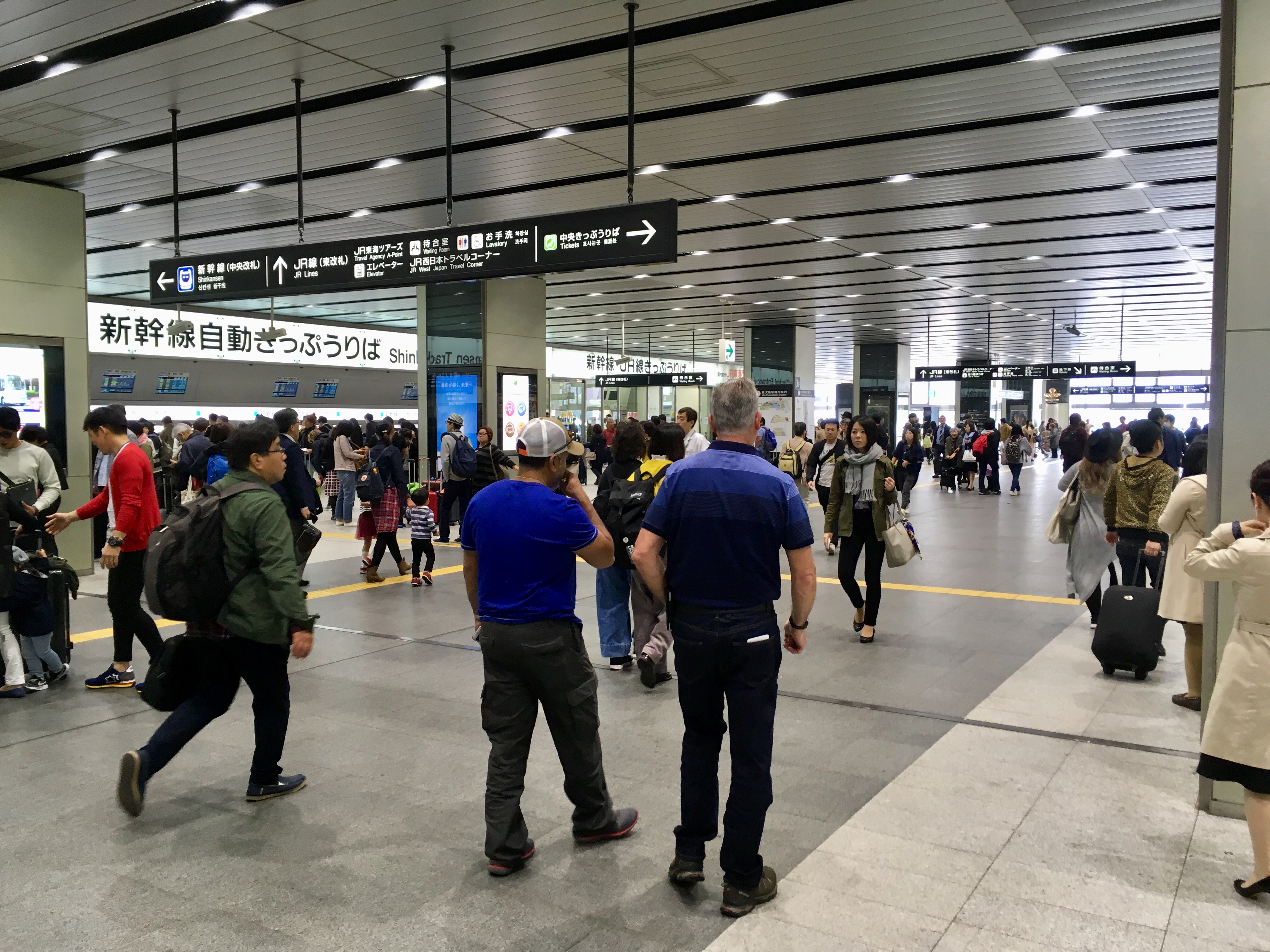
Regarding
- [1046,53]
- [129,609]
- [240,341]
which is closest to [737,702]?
[129,609]

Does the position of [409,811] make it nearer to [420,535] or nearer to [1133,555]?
[1133,555]

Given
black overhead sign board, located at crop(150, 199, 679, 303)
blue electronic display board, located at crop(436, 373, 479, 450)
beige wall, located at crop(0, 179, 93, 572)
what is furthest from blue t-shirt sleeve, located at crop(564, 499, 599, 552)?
blue electronic display board, located at crop(436, 373, 479, 450)

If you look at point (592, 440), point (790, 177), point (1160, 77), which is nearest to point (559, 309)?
point (592, 440)

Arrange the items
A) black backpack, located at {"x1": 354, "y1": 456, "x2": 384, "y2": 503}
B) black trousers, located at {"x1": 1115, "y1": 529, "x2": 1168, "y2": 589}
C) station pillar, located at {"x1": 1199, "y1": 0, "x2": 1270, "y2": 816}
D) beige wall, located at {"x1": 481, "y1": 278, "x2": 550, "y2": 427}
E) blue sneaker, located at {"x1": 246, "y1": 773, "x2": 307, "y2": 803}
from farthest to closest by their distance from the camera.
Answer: beige wall, located at {"x1": 481, "y1": 278, "x2": 550, "y2": 427} < black backpack, located at {"x1": 354, "y1": 456, "x2": 384, "y2": 503} < black trousers, located at {"x1": 1115, "y1": 529, "x2": 1168, "y2": 589} < blue sneaker, located at {"x1": 246, "y1": 773, "x2": 307, "y2": 803} < station pillar, located at {"x1": 1199, "y1": 0, "x2": 1270, "y2": 816}

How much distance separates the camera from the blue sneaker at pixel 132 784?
3.79 metres

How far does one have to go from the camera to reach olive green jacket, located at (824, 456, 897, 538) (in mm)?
7000

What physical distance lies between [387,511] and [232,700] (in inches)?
226

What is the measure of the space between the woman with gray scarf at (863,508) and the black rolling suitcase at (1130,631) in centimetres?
155

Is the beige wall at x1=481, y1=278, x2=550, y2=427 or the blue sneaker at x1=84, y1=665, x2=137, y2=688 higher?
the beige wall at x1=481, y1=278, x2=550, y2=427

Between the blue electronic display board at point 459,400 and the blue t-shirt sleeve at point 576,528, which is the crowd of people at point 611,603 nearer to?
the blue t-shirt sleeve at point 576,528

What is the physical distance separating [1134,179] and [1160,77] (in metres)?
3.81

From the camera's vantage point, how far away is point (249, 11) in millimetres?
6160

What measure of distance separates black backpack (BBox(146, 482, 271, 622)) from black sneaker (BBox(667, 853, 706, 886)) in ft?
6.87

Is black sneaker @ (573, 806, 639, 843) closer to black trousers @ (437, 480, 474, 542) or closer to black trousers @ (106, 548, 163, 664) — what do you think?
black trousers @ (106, 548, 163, 664)
